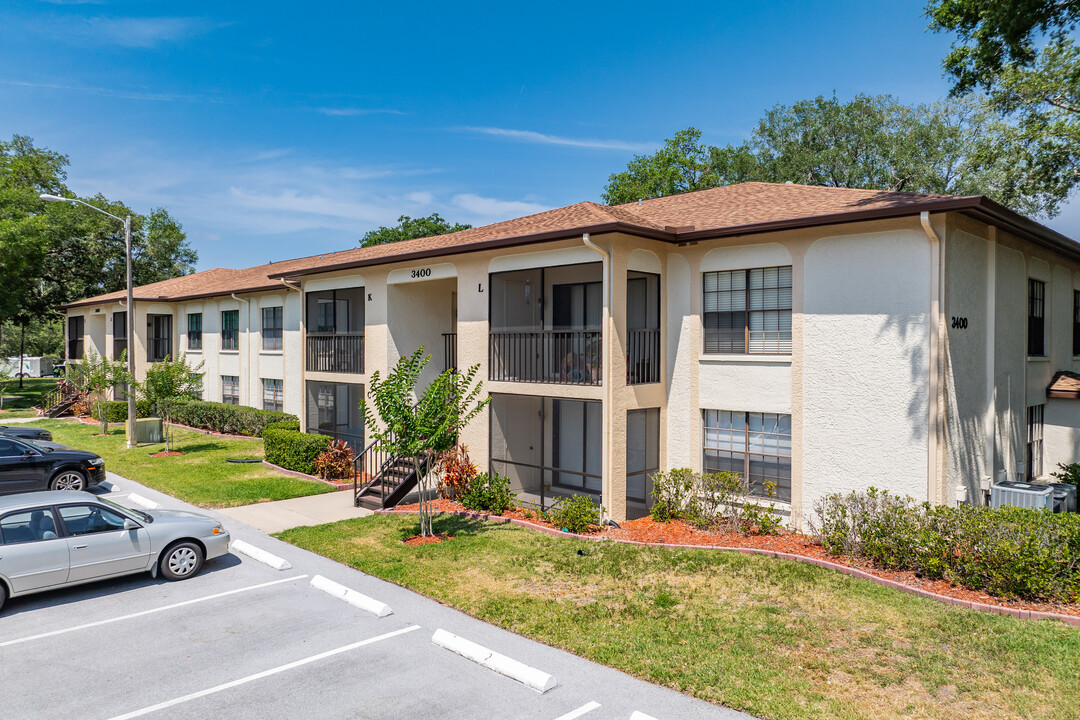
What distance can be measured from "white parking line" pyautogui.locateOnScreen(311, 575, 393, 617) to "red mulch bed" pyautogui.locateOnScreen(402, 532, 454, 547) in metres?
2.19

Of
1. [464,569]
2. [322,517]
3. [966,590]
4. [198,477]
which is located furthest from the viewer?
[198,477]

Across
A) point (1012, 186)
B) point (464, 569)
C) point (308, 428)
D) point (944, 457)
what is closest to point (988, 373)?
point (944, 457)

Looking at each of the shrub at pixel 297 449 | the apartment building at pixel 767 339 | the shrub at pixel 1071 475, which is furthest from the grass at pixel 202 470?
the shrub at pixel 1071 475

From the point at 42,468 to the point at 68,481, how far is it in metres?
0.61

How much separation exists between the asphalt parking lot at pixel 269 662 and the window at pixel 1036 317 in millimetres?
13197

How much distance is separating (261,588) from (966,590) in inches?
396

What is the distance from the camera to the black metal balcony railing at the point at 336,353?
64.0 ft

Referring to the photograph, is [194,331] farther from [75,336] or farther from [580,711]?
[580,711]

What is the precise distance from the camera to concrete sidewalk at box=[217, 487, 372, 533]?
1362 centimetres

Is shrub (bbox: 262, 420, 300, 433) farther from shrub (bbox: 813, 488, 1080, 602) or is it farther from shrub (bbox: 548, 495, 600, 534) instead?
shrub (bbox: 813, 488, 1080, 602)

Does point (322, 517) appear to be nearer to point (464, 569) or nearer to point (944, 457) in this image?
point (464, 569)

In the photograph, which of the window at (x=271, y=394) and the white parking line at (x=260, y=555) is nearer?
the white parking line at (x=260, y=555)

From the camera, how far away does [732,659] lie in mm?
7191

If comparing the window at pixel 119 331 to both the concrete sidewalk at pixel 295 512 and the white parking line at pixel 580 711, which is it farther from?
the white parking line at pixel 580 711
